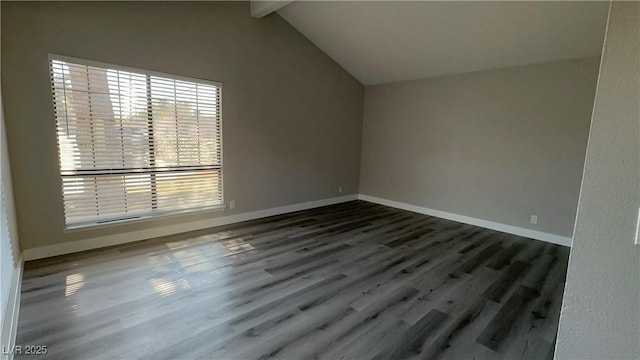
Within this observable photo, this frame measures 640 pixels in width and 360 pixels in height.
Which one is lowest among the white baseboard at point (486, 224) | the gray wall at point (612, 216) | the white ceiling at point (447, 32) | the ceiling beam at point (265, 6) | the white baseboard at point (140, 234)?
the white baseboard at point (140, 234)

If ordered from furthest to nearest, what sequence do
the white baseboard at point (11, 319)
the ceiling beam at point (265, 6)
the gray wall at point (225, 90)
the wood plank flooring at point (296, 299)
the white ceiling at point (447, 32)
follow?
the ceiling beam at point (265, 6), the white ceiling at point (447, 32), the gray wall at point (225, 90), the wood plank flooring at point (296, 299), the white baseboard at point (11, 319)

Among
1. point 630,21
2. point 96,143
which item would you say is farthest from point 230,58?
point 630,21

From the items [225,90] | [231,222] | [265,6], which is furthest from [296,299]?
[265,6]

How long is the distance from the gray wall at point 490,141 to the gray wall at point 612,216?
3.73 meters

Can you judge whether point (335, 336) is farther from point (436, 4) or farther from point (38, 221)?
point (436, 4)

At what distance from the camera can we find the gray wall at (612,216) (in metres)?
0.85

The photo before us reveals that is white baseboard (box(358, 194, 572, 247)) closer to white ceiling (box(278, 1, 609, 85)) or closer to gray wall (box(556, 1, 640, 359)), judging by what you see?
white ceiling (box(278, 1, 609, 85))

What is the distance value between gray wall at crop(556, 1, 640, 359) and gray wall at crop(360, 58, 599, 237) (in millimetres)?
3732

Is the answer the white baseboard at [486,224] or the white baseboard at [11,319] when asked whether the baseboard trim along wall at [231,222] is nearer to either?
the white baseboard at [486,224]

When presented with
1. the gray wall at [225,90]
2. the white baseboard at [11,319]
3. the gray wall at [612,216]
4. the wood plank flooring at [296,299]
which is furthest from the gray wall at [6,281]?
the gray wall at [612,216]

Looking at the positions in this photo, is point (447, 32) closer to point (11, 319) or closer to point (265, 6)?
point (265, 6)

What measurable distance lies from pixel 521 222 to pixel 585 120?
1540 millimetres

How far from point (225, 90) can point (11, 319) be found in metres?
3.20

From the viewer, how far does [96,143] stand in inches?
128
